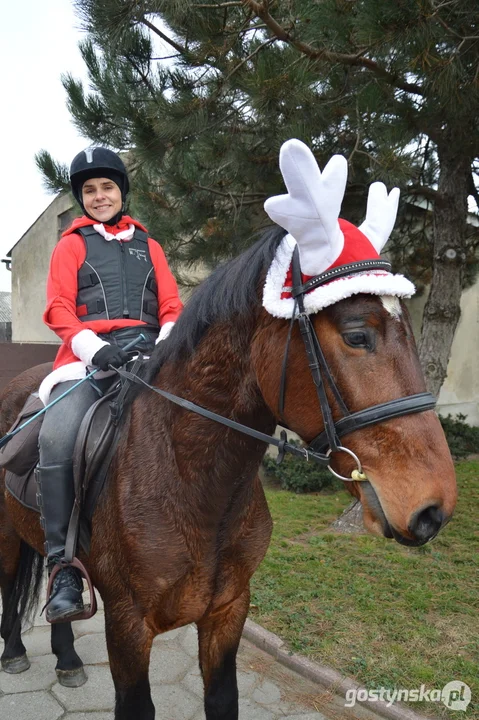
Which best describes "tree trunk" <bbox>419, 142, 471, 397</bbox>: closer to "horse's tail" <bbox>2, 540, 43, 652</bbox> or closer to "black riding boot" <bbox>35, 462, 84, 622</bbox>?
"horse's tail" <bbox>2, 540, 43, 652</bbox>

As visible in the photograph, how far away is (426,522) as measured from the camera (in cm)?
144

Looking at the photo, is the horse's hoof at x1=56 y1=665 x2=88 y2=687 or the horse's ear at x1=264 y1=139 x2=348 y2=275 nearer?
the horse's ear at x1=264 y1=139 x2=348 y2=275

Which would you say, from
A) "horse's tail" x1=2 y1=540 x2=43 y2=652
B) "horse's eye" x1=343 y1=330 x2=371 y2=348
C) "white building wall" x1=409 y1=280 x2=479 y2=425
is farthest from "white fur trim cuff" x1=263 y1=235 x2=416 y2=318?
"white building wall" x1=409 y1=280 x2=479 y2=425

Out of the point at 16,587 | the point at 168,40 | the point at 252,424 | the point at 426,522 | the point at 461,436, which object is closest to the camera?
the point at 426,522

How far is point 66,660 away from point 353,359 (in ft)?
9.81

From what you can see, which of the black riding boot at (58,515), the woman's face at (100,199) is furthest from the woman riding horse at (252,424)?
the woman's face at (100,199)

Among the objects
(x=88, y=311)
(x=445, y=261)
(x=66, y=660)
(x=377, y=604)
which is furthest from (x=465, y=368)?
(x=88, y=311)

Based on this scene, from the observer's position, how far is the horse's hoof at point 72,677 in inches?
134

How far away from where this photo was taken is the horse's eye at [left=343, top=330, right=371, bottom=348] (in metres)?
1.56

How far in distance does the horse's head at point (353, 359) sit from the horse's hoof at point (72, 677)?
8.83 feet

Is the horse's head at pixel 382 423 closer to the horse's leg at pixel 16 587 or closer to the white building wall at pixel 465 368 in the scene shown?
the horse's leg at pixel 16 587

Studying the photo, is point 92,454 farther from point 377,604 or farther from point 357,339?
point 377,604

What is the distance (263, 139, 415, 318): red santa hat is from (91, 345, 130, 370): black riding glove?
851mm

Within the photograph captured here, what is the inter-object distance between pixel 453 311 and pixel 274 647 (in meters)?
4.17
